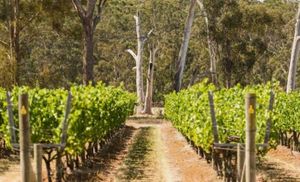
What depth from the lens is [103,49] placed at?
60.5m

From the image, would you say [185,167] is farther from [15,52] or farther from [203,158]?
[15,52]

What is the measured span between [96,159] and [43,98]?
4.59m

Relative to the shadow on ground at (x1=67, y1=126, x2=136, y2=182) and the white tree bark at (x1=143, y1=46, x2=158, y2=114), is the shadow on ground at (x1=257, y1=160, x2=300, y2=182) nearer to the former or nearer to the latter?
the shadow on ground at (x1=67, y1=126, x2=136, y2=182)

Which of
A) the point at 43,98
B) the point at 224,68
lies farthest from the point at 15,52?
the point at 43,98

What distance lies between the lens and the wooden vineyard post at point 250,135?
5.92 meters

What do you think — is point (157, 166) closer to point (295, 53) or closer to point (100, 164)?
point (100, 164)

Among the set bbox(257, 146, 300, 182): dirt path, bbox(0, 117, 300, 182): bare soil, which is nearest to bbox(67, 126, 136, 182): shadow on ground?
bbox(0, 117, 300, 182): bare soil

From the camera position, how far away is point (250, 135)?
5.92 metres

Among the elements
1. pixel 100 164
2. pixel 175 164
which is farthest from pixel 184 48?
pixel 100 164

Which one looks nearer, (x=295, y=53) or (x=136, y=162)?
(x=136, y=162)

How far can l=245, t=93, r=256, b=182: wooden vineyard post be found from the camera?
592 cm

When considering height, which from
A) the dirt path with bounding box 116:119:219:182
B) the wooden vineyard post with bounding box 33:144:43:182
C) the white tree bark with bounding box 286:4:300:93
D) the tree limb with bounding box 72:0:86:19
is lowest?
the dirt path with bounding box 116:119:219:182

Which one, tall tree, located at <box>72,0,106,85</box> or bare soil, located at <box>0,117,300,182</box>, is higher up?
tall tree, located at <box>72,0,106,85</box>

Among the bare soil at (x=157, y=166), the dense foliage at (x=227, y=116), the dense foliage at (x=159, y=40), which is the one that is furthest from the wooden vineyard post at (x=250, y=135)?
the dense foliage at (x=159, y=40)
